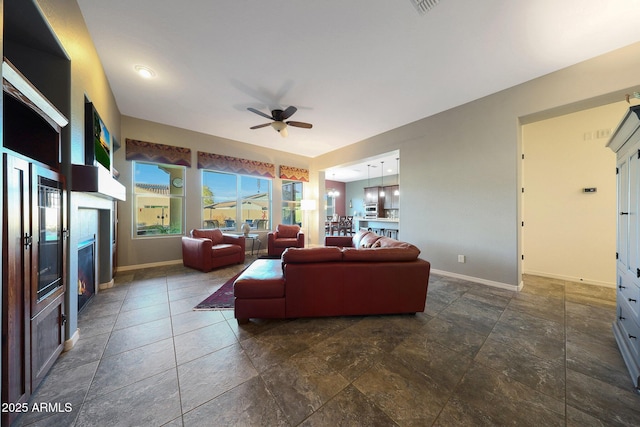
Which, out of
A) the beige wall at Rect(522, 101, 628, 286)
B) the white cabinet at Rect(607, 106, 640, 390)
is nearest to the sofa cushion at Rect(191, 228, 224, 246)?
the white cabinet at Rect(607, 106, 640, 390)

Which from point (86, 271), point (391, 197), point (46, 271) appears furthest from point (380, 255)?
point (391, 197)

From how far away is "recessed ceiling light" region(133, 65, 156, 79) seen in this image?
2.68 meters

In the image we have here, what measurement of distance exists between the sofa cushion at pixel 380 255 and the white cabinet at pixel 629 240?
4.78ft

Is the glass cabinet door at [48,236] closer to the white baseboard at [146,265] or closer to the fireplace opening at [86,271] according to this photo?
the fireplace opening at [86,271]

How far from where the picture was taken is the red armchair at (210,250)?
390cm

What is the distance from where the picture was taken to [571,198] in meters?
3.43

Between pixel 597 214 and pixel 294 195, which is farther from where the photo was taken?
pixel 294 195

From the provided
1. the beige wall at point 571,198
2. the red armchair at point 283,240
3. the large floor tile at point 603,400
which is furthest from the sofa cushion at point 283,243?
the beige wall at point 571,198

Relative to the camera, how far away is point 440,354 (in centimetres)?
168

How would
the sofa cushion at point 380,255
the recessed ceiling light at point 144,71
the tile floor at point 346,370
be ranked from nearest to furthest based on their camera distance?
the tile floor at point 346,370 < the sofa cushion at point 380,255 < the recessed ceiling light at point 144,71

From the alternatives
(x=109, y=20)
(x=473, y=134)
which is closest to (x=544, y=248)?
(x=473, y=134)

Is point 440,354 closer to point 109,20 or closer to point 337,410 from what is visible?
point 337,410

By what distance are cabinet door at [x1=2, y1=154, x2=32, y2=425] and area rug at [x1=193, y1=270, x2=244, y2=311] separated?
1325 mm

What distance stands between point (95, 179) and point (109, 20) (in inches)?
64.0
